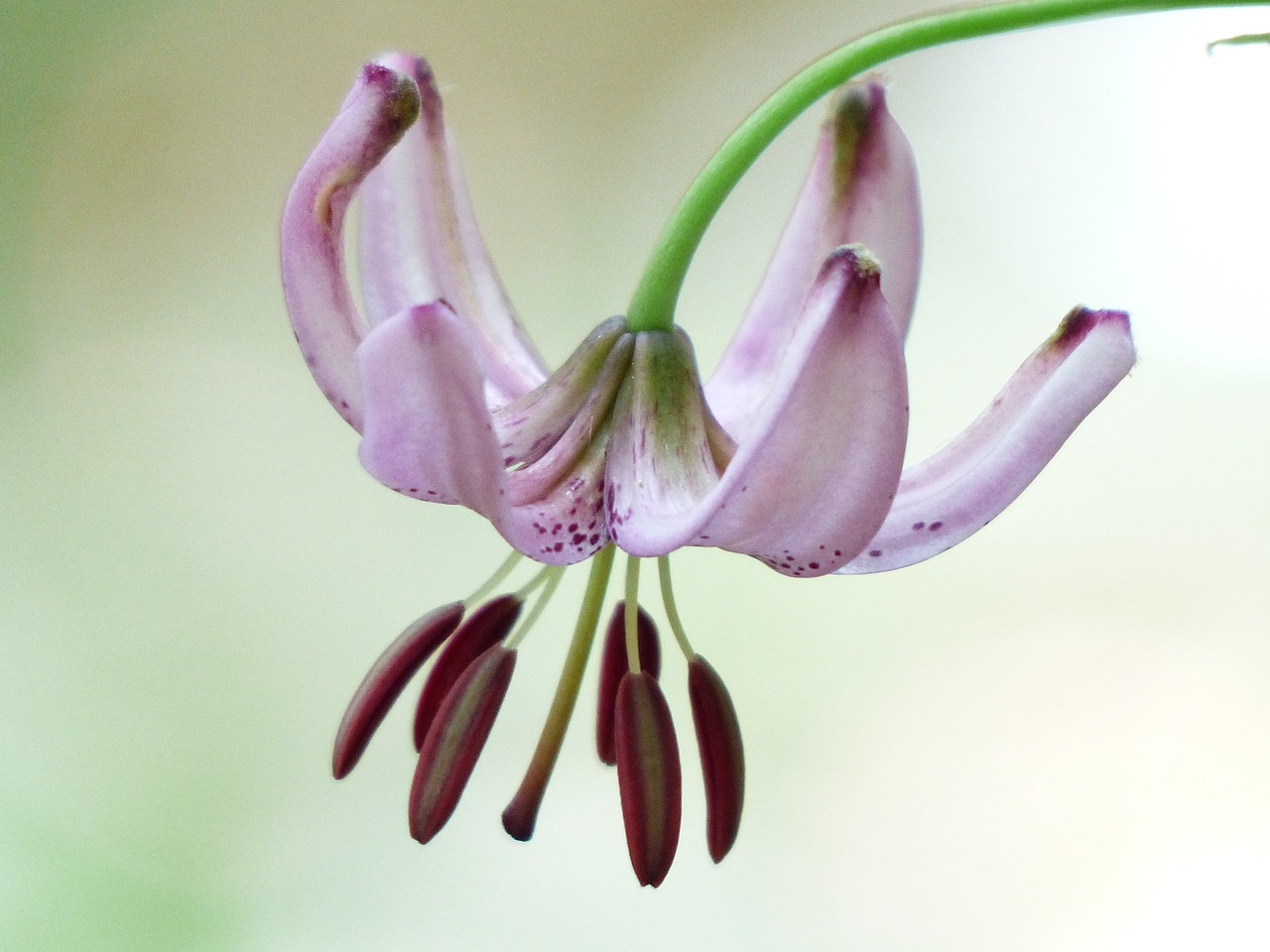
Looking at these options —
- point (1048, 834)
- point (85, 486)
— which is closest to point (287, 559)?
point (85, 486)

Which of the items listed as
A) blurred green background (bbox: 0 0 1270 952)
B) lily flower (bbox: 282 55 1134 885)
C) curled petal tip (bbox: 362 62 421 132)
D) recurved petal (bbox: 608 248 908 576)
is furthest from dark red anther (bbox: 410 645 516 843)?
blurred green background (bbox: 0 0 1270 952)

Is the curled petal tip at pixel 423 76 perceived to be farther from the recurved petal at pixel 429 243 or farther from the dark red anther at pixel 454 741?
the dark red anther at pixel 454 741

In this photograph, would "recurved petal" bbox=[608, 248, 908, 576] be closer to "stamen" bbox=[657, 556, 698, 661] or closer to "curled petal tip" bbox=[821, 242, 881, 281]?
"curled petal tip" bbox=[821, 242, 881, 281]

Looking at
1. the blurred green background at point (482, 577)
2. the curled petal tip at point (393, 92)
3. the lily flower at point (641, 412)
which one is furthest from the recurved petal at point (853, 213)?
the blurred green background at point (482, 577)

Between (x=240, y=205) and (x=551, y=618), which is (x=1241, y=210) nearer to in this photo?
(x=551, y=618)

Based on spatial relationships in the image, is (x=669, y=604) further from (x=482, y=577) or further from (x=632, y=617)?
(x=482, y=577)

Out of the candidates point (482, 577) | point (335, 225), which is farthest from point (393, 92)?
point (482, 577)
